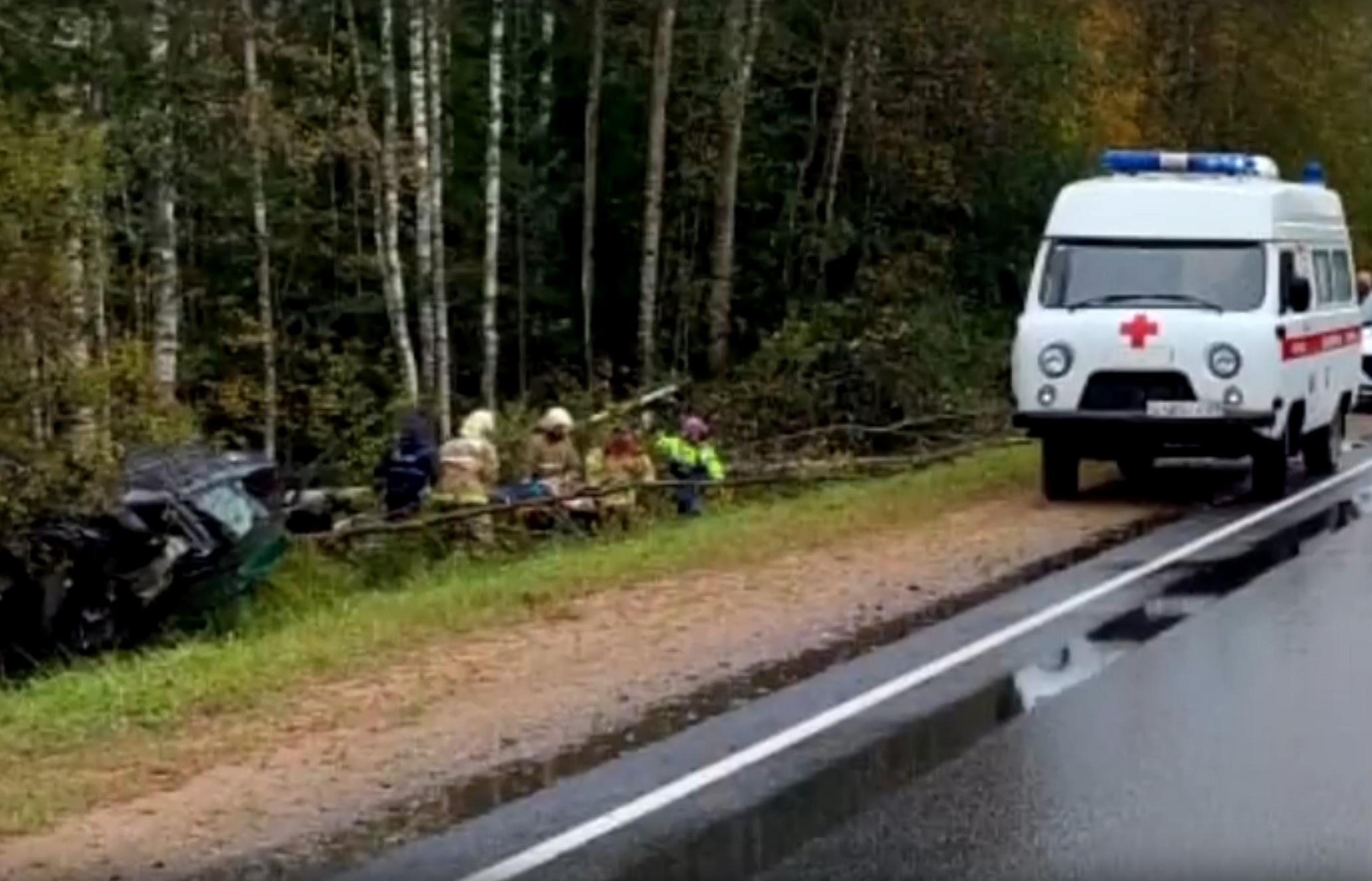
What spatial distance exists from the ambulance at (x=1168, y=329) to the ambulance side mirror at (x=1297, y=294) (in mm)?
19

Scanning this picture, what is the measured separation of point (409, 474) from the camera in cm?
2072

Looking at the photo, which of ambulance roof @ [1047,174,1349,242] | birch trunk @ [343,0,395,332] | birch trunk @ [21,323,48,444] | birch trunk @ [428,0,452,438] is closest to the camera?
birch trunk @ [21,323,48,444]

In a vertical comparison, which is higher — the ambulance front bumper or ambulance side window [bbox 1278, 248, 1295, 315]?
ambulance side window [bbox 1278, 248, 1295, 315]

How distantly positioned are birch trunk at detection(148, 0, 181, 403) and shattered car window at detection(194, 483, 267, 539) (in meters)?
2.63

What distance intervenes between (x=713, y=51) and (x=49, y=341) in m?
20.1

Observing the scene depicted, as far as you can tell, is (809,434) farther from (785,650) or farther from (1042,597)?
(785,650)

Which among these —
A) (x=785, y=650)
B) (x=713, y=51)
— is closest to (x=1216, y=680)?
(x=785, y=650)

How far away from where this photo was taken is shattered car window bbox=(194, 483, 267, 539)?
16359 millimetres

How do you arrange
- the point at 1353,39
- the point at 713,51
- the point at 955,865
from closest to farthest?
the point at 955,865 → the point at 713,51 → the point at 1353,39

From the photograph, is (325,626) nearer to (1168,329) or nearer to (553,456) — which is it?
(553,456)

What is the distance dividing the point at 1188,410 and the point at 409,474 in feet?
20.3

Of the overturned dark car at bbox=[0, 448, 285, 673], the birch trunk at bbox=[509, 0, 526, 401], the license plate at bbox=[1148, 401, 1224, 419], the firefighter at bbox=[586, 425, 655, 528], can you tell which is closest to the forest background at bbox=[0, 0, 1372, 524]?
the birch trunk at bbox=[509, 0, 526, 401]

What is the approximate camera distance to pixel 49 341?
15.1 m

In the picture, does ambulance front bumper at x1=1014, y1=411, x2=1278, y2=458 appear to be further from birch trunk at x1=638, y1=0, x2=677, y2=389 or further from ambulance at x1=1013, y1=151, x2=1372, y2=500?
birch trunk at x1=638, y1=0, x2=677, y2=389
